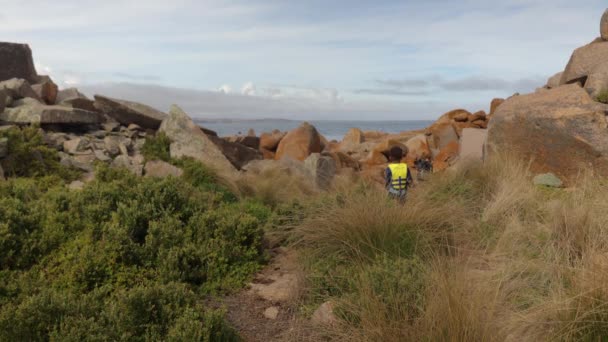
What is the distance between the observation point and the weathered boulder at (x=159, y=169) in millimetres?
11922

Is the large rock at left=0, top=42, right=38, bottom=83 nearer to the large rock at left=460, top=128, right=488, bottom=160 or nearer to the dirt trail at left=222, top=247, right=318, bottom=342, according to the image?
the large rock at left=460, top=128, right=488, bottom=160

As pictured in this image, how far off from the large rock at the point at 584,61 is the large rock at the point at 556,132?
1.28 m

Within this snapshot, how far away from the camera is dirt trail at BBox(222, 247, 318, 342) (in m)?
4.52

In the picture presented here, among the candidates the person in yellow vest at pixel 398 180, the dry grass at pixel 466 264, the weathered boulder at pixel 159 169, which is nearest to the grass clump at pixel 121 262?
the dry grass at pixel 466 264

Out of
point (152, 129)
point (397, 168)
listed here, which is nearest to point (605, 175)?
point (397, 168)

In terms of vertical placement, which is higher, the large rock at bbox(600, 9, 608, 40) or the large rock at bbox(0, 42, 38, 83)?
the large rock at bbox(600, 9, 608, 40)

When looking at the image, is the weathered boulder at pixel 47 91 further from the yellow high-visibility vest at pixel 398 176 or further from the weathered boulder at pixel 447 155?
the weathered boulder at pixel 447 155

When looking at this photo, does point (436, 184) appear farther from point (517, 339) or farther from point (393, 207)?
point (517, 339)

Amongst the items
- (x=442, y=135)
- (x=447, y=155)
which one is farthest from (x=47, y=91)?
(x=442, y=135)

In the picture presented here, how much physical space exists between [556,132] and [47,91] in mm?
13501

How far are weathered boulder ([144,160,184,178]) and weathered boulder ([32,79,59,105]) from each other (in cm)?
526

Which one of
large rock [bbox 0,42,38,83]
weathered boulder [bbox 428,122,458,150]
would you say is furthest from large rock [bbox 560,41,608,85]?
large rock [bbox 0,42,38,83]

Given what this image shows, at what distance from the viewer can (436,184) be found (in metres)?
8.73

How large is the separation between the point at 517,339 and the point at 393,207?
2505 mm
